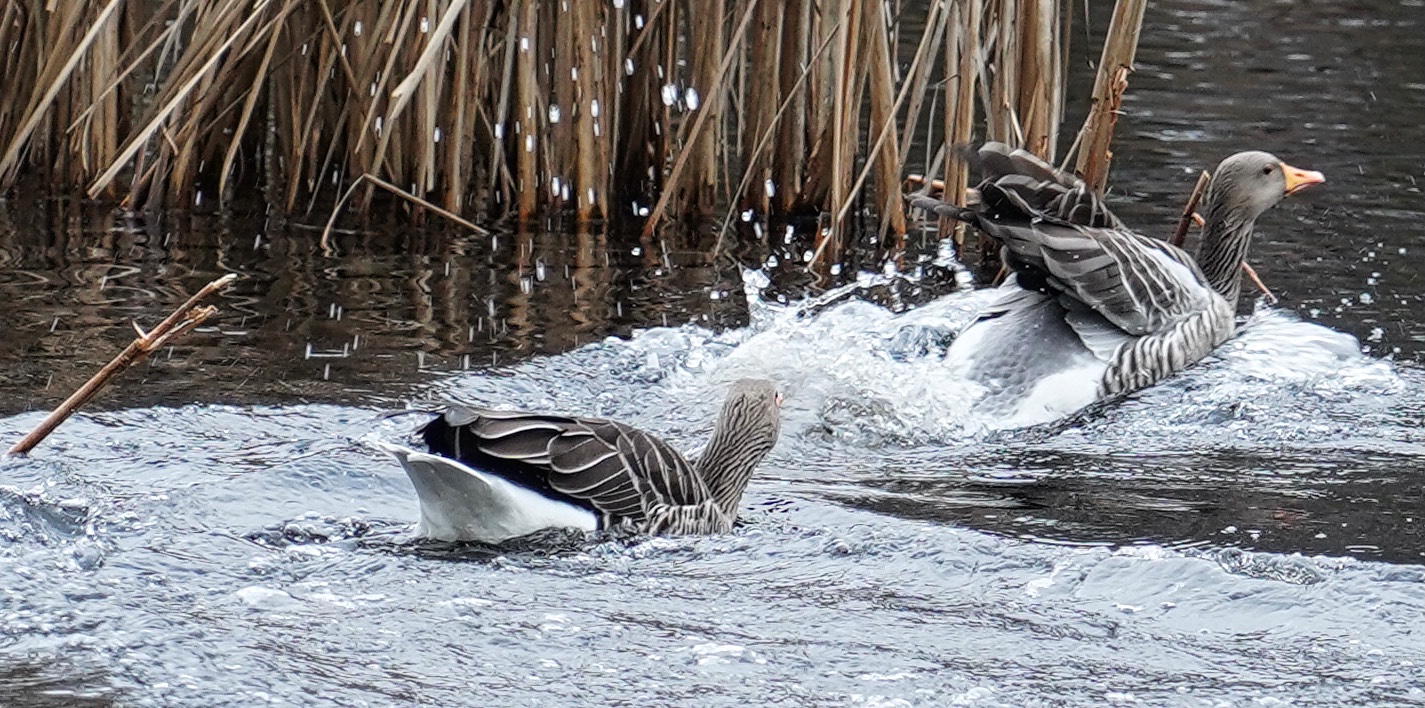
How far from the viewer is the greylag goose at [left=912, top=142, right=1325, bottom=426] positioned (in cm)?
777

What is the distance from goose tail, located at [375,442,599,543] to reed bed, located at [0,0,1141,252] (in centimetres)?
317

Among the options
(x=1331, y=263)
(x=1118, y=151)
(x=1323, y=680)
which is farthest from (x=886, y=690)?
(x=1118, y=151)

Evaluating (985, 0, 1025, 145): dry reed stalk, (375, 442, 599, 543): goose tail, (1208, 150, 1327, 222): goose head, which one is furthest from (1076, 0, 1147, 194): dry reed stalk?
(375, 442, 599, 543): goose tail

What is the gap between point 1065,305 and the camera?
807 centimetres

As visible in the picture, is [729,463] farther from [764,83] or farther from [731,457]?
[764,83]

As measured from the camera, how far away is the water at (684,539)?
4.62 meters

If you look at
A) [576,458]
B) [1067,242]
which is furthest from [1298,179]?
[576,458]

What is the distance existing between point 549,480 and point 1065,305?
321 cm

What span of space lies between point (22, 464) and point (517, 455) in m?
1.64

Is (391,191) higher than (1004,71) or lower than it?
lower

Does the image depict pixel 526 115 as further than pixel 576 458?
Yes

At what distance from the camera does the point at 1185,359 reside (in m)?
8.20

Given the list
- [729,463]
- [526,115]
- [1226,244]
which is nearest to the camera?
[729,463]

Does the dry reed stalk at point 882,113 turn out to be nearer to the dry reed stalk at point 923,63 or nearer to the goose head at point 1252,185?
the dry reed stalk at point 923,63
